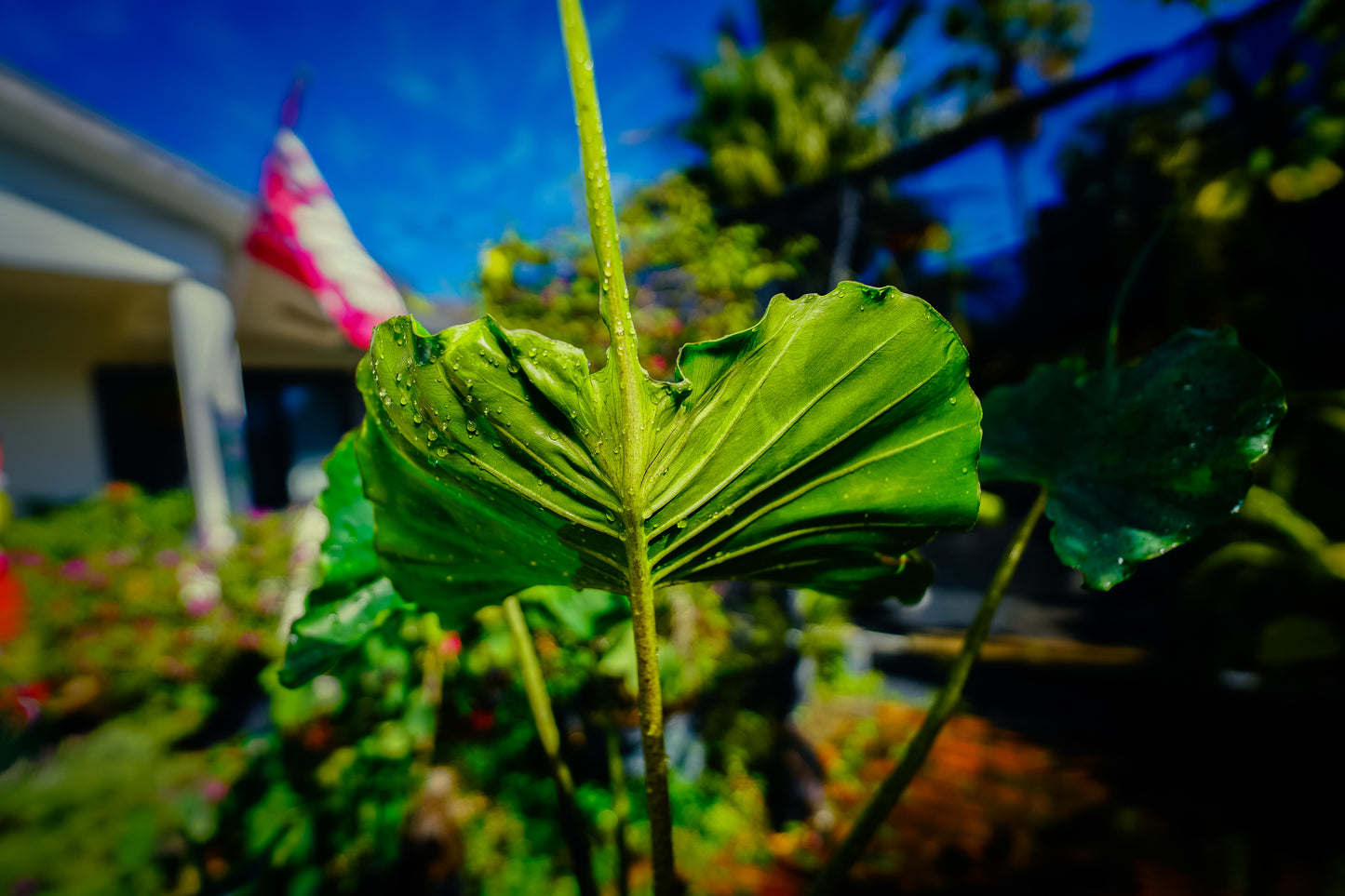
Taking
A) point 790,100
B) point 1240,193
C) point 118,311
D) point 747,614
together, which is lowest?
point 747,614

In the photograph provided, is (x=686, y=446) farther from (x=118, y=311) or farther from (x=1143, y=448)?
(x=118, y=311)

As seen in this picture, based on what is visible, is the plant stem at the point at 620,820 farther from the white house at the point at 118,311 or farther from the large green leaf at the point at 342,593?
the white house at the point at 118,311

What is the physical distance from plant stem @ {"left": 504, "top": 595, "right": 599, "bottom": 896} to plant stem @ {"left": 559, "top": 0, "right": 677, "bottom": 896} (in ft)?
0.64

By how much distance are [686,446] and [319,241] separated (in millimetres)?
2066

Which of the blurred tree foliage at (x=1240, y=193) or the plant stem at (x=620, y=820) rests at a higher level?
the blurred tree foliage at (x=1240, y=193)

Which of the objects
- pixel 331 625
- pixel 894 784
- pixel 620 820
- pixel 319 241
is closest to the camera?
pixel 894 784

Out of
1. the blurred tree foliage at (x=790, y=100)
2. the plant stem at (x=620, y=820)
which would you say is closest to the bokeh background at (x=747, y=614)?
the plant stem at (x=620, y=820)

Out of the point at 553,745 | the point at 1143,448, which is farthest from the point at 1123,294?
the point at 553,745

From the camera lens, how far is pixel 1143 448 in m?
0.56

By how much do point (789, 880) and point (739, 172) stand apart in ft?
29.8

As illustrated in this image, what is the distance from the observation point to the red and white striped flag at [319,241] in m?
1.80

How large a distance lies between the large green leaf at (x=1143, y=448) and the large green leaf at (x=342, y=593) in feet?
2.25

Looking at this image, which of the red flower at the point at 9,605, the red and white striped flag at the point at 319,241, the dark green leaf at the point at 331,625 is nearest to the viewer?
the dark green leaf at the point at 331,625

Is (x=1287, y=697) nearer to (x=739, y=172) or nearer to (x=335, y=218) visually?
(x=335, y=218)
